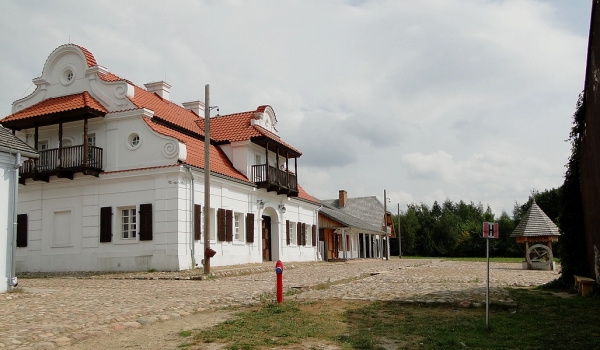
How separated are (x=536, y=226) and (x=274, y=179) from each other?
1257 centimetres

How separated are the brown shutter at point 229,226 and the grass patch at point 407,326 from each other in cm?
1488

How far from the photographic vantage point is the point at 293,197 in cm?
→ 3275

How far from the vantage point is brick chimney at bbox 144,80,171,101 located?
29.9 m

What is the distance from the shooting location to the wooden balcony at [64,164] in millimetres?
22664

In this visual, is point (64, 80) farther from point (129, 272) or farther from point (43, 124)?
point (129, 272)

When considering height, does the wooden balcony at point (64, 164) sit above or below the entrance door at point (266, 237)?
above

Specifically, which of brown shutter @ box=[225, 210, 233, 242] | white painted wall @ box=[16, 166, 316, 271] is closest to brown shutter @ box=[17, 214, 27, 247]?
white painted wall @ box=[16, 166, 316, 271]

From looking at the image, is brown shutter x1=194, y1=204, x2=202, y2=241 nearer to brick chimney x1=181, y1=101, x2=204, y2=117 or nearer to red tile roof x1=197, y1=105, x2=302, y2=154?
red tile roof x1=197, y1=105, x2=302, y2=154

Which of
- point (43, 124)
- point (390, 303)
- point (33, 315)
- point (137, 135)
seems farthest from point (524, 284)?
point (43, 124)

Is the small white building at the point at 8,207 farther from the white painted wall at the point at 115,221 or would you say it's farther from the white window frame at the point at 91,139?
the white window frame at the point at 91,139

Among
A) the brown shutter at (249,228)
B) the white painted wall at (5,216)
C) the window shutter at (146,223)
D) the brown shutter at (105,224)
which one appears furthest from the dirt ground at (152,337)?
the brown shutter at (249,228)

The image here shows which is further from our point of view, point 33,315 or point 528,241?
point 528,241

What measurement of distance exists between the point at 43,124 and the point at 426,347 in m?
21.8

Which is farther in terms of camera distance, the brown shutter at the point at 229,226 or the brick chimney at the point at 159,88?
the brick chimney at the point at 159,88
